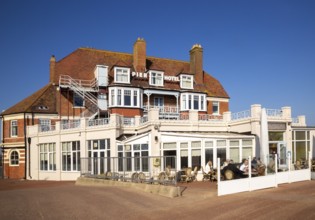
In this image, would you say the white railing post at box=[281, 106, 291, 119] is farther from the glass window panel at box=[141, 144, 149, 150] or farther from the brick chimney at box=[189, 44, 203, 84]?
the brick chimney at box=[189, 44, 203, 84]

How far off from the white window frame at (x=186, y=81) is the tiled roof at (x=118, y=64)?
0.54 meters

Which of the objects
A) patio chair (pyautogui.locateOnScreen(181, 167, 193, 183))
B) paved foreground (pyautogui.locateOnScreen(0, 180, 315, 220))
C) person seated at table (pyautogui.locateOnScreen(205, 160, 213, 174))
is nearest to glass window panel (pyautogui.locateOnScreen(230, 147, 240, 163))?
person seated at table (pyautogui.locateOnScreen(205, 160, 213, 174))

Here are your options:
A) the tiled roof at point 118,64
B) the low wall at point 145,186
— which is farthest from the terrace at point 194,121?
the tiled roof at point 118,64

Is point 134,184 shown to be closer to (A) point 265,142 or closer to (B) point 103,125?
(A) point 265,142

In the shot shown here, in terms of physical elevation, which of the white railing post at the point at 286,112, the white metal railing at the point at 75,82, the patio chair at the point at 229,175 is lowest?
the patio chair at the point at 229,175

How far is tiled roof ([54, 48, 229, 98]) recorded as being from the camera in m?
35.5

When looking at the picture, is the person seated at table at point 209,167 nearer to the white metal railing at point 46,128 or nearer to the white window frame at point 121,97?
the white window frame at point 121,97

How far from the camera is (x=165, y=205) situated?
13.5 metres

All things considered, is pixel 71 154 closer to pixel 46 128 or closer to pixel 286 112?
pixel 46 128

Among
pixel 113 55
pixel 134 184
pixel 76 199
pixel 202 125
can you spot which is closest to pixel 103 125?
pixel 202 125

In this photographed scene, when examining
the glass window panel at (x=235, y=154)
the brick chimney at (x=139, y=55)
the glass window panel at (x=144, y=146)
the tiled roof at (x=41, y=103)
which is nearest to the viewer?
Answer: the glass window panel at (x=235, y=154)

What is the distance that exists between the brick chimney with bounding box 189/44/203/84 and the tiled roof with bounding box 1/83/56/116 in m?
15.1

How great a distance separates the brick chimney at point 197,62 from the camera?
39.5 metres

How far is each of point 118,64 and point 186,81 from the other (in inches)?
311
